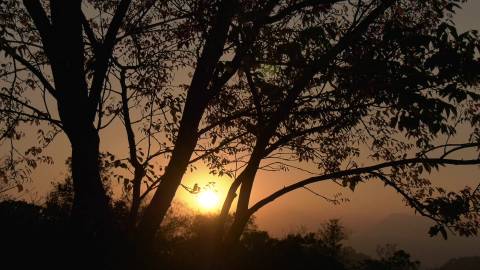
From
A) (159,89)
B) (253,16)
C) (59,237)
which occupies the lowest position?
(59,237)

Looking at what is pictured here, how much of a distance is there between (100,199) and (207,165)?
28.5 feet

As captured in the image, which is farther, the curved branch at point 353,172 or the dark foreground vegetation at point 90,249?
the curved branch at point 353,172

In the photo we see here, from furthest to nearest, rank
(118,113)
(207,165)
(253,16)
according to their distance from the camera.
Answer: (207,165) < (118,113) < (253,16)

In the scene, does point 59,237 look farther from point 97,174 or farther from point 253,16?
point 253,16

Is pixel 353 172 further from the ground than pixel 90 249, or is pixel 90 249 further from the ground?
pixel 353 172

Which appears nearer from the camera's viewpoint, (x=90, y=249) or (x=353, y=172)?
(x=90, y=249)

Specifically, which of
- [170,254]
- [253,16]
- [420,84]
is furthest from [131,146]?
[170,254]

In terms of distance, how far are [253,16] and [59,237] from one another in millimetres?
7600

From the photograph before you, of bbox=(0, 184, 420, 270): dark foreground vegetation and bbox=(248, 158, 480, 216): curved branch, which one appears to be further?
bbox=(248, 158, 480, 216): curved branch

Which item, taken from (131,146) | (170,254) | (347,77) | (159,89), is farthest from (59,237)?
(170,254)

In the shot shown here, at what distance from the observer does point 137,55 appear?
11578 mm

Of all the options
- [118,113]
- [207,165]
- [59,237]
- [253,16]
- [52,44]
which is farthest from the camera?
[207,165]

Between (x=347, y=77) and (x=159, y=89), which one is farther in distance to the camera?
(x=159, y=89)

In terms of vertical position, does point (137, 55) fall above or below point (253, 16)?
above
